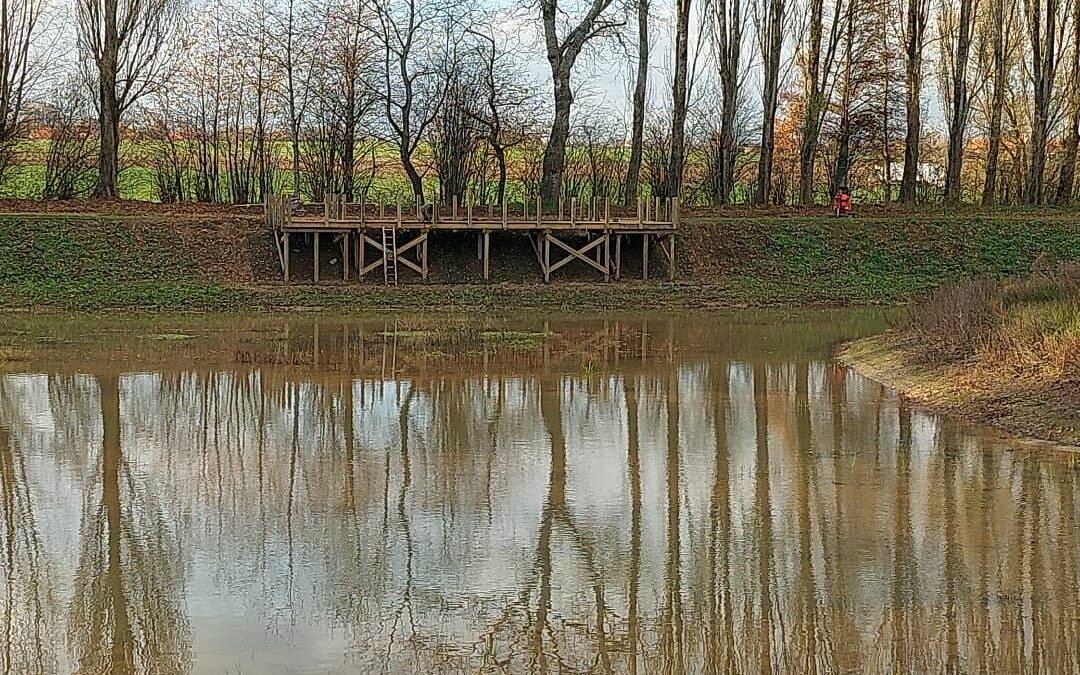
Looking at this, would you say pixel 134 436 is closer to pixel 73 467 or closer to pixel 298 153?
pixel 73 467

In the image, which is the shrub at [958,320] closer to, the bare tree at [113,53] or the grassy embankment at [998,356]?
the grassy embankment at [998,356]

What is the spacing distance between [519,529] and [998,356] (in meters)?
8.02

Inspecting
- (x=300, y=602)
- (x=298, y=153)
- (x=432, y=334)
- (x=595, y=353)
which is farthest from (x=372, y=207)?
(x=300, y=602)

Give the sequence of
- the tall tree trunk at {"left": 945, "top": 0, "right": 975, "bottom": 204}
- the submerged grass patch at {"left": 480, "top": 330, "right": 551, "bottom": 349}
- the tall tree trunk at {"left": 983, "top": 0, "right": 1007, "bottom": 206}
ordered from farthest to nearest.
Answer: the tall tree trunk at {"left": 983, "top": 0, "right": 1007, "bottom": 206} → the tall tree trunk at {"left": 945, "top": 0, "right": 975, "bottom": 204} → the submerged grass patch at {"left": 480, "top": 330, "right": 551, "bottom": 349}

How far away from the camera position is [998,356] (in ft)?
50.0

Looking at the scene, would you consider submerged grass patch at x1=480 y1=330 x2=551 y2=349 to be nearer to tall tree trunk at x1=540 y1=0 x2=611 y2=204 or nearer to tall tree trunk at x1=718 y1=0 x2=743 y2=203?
tall tree trunk at x1=540 y1=0 x2=611 y2=204

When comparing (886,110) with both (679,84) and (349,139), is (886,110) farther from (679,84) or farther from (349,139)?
(349,139)

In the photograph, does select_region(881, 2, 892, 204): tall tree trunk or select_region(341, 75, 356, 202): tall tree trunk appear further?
select_region(881, 2, 892, 204): tall tree trunk

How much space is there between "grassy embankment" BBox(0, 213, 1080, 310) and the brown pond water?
36.0ft

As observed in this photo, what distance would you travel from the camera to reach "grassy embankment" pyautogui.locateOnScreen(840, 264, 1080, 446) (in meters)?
13.5

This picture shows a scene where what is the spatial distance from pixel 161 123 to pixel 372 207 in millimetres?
12050

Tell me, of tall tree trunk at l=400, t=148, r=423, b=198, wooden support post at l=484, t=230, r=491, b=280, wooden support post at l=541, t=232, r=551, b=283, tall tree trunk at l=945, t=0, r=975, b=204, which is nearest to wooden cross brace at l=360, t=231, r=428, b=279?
wooden support post at l=484, t=230, r=491, b=280

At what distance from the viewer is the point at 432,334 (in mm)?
23125

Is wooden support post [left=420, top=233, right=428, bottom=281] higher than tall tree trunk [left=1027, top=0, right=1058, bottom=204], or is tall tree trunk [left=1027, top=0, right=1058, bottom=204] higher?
tall tree trunk [left=1027, top=0, right=1058, bottom=204]
